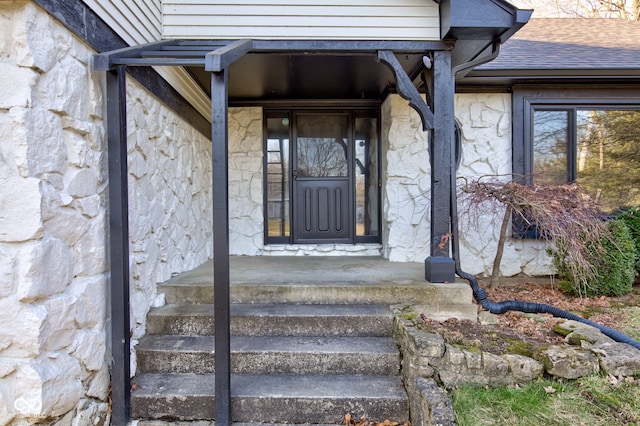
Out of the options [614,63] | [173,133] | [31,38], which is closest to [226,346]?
[31,38]

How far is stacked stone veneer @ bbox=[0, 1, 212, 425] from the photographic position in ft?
5.13

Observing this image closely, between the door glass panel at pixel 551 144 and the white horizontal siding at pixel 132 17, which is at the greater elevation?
the white horizontal siding at pixel 132 17

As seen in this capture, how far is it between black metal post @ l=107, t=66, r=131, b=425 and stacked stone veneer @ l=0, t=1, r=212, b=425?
0.05 metres

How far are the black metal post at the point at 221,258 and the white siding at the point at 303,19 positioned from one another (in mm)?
1174

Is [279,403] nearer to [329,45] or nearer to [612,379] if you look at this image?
[612,379]

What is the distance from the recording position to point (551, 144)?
4250mm

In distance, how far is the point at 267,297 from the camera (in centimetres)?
283

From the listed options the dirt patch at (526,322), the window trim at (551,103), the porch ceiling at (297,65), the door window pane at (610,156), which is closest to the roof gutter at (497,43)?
the porch ceiling at (297,65)

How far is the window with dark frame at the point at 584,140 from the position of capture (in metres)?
4.14

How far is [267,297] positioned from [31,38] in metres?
2.11

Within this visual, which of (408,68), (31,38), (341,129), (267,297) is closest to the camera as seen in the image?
(31,38)

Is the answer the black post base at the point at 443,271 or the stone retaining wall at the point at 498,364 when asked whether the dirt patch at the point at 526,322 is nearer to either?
the stone retaining wall at the point at 498,364

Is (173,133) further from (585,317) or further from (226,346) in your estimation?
(585,317)

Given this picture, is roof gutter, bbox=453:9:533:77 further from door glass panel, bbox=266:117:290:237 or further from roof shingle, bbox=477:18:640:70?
door glass panel, bbox=266:117:290:237
